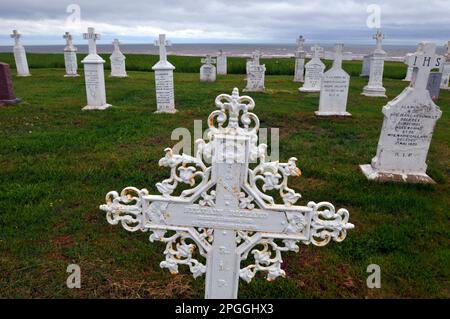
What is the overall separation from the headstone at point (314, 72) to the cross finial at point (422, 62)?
31.4 ft

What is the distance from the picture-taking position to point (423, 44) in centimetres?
542

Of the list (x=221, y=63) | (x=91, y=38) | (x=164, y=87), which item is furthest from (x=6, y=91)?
(x=221, y=63)

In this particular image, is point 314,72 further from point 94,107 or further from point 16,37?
point 16,37

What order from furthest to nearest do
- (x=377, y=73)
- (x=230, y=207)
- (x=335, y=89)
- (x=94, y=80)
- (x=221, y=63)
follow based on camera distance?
(x=221, y=63) < (x=377, y=73) < (x=94, y=80) < (x=335, y=89) < (x=230, y=207)

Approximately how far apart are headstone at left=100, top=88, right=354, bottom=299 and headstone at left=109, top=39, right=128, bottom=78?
18641mm

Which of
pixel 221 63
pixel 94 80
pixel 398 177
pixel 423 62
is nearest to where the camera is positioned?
pixel 423 62

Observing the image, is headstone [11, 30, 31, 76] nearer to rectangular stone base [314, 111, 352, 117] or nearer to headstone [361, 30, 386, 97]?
rectangular stone base [314, 111, 352, 117]

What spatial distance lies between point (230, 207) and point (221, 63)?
2172 cm

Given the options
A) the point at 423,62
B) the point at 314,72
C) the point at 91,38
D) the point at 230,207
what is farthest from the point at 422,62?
the point at 314,72

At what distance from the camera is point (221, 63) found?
22797mm

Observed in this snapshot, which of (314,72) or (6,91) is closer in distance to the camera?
(6,91)

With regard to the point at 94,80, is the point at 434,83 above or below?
below

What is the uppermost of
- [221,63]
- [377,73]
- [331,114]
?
[221,63]

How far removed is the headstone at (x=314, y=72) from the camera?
14852 millimetres
